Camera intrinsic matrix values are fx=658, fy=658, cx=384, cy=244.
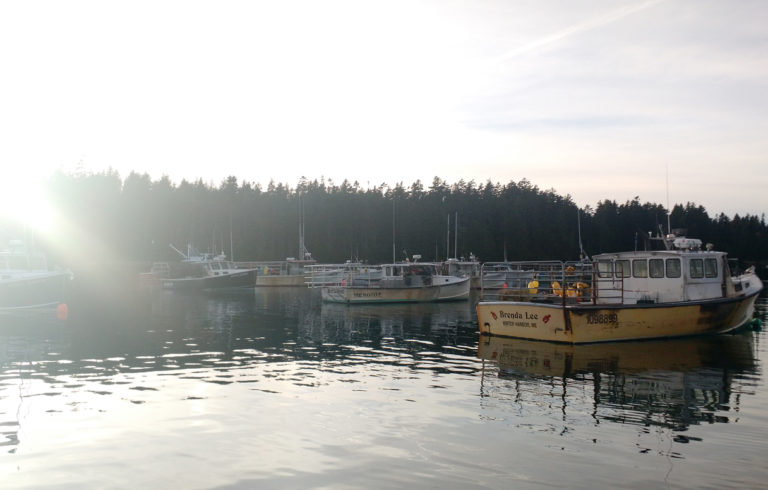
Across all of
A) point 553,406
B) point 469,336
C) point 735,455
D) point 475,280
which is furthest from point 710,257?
point 475,280

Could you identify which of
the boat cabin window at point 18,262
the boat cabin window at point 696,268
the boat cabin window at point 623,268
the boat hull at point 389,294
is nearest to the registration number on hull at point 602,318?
the boat cabin window at point 623,268

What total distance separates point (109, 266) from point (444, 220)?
61.8 metres

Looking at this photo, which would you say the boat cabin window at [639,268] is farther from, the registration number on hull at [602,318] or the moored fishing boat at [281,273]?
the moored fishing boat at [281,273]

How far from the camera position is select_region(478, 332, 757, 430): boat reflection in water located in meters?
15.9

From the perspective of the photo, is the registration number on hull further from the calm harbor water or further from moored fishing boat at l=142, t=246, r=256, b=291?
moored fishing boat at l=142, t=246, r=256, b=291

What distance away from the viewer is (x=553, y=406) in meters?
16.3

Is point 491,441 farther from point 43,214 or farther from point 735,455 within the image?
point 43,214

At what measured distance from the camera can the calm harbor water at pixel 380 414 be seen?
11.1 m

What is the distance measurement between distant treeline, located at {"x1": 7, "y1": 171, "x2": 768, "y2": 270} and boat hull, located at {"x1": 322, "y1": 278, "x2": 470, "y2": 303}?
165 ft

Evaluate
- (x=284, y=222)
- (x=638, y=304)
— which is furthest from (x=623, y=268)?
(x=284, y=222)

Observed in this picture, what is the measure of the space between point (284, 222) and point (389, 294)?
75449mm

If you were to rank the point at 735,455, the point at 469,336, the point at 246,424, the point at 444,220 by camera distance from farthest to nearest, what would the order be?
the point at 444,220 < the point at 469,336 < the point at 246,424 < the point at 735,455

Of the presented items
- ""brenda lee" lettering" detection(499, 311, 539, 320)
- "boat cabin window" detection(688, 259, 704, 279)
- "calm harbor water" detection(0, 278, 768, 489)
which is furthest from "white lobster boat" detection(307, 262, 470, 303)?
"boat cabin window" detection(688, 259, 704, 279)

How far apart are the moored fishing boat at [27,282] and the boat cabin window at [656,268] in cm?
3924
